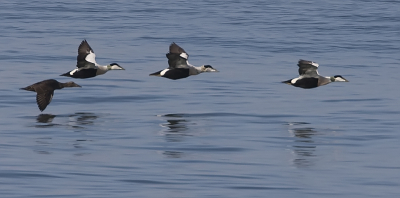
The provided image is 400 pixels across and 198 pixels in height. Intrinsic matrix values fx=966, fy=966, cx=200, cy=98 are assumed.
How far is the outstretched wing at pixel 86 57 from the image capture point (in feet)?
74.5

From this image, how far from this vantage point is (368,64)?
31.9 meters

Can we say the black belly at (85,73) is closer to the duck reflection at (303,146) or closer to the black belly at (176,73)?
the black belly at (176,73)

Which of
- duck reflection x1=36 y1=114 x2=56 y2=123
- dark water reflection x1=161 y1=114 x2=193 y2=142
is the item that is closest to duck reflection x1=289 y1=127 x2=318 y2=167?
dark water reflection x1=161 y1=114 x2=193 y2=142

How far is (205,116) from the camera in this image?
69.9ft

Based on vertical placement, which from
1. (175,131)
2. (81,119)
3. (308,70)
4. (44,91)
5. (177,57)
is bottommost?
(81,119)

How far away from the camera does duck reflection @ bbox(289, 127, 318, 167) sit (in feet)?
52.7

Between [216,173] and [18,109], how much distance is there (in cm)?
796

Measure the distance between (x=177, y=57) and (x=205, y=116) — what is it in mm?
2154

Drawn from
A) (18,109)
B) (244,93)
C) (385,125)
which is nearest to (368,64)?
(244,93)

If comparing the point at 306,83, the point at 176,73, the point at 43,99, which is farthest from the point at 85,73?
the point at 306,83

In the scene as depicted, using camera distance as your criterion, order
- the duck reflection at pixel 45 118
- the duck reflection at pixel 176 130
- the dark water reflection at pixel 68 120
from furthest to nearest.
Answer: the duck reflection at pixel 45 118, the dark water reflection at pixel 68 120, the duck reflection at pixel 176 130

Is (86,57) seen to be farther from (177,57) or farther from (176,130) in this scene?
(176,130)

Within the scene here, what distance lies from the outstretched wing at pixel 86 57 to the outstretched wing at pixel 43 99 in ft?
5.72

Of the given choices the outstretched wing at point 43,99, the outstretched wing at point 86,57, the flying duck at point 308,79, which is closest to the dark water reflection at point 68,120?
the outstretched wing at point 43,99
